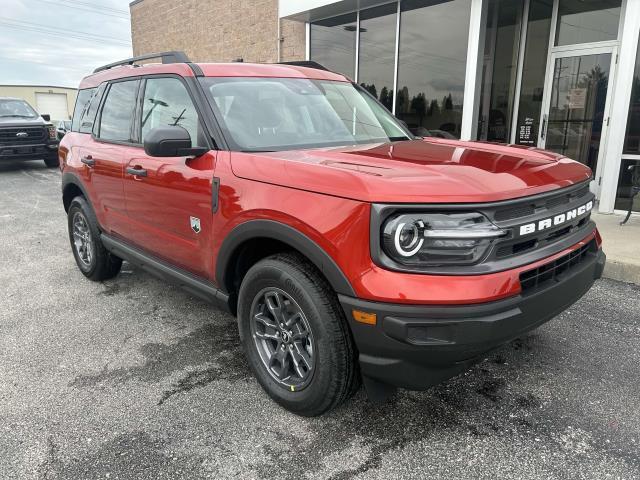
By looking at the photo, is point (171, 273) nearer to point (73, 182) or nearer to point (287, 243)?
point (287, 243)

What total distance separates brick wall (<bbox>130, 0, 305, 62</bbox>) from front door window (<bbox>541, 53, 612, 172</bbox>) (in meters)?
5.95

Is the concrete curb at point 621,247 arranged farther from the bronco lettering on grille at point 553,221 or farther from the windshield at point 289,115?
the windshield at point 289,115

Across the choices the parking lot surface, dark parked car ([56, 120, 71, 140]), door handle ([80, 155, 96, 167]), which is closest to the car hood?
the parking lot surface

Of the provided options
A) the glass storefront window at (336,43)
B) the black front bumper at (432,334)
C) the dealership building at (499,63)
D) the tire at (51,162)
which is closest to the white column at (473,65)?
the dealership building at (499,63)

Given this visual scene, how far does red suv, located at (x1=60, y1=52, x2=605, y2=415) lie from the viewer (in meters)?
2.05

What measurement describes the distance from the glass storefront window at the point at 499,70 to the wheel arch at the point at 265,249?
302 inches

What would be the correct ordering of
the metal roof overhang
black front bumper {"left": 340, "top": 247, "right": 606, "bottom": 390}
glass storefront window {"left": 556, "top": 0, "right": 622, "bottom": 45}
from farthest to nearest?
the metal roof overhang < glass storefront window {"left": 556, "top": 0, "right": 622, "bottom": 45} < black front bumper {"left": 340, "top": 247, "right": 606, "bottom": 390}

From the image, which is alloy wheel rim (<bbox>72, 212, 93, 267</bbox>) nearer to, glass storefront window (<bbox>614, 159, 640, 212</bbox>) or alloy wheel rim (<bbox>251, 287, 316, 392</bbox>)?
alloy wheel rim (<bbox>251, 287, 316, 392</bbox>)

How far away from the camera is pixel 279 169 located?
98.4 inches

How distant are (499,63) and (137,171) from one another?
25.7 feet

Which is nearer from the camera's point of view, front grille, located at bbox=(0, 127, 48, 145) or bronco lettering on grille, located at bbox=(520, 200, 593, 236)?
bronco lettering on grille, located at bbox=(520, 200, 593, 236)

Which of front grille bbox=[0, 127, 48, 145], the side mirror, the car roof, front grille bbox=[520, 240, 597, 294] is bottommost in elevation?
→ front grille bbox=[520, 240, 597, 294]

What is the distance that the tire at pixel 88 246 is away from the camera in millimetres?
4566

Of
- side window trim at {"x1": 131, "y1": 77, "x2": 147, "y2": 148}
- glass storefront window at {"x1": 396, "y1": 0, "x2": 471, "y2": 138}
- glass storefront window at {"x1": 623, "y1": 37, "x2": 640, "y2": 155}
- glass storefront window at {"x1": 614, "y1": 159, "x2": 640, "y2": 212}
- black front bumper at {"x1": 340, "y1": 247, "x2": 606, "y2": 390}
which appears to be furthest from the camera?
glass storefront window at {"x1": 396, "y1": 0, "x2": 471, "y2": 138}
